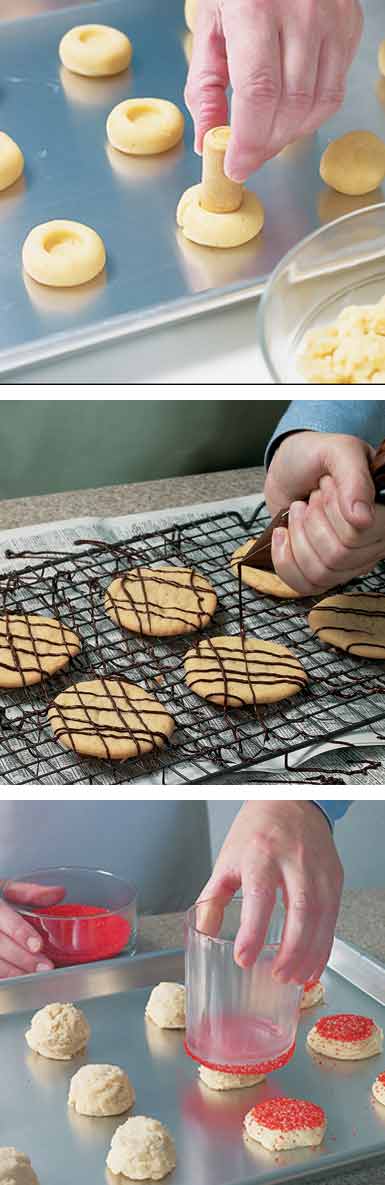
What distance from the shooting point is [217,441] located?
5.35 ft

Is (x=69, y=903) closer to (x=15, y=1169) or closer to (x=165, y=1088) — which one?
(x=165, y=1088)

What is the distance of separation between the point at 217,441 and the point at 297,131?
579mm

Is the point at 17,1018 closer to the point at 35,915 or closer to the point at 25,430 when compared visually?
the point at 35,915

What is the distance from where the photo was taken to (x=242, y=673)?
953mm

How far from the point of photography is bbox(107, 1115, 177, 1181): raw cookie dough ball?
2.56ft

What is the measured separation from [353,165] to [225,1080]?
880 millimetres

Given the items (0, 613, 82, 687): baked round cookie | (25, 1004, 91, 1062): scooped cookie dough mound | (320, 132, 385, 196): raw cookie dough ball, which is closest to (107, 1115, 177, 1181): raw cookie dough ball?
(25, 1004, 91, 1062): scooped cookie dough mound

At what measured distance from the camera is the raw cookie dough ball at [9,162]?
4.17ft

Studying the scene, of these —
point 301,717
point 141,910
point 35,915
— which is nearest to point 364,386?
point 301,717

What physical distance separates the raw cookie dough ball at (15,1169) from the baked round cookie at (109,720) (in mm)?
267

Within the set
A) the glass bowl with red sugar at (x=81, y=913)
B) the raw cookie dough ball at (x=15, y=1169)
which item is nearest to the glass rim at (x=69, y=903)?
the glass bowl with red sugar at (x=81, y=913)

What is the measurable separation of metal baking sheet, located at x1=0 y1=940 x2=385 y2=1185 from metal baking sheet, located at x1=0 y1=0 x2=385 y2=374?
0.53 m

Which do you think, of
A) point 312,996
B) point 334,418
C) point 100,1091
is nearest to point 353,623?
point 334,418

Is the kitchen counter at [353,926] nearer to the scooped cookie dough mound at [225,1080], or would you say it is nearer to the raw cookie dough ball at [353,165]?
the scooped cookie dough mound at [225,1080]
